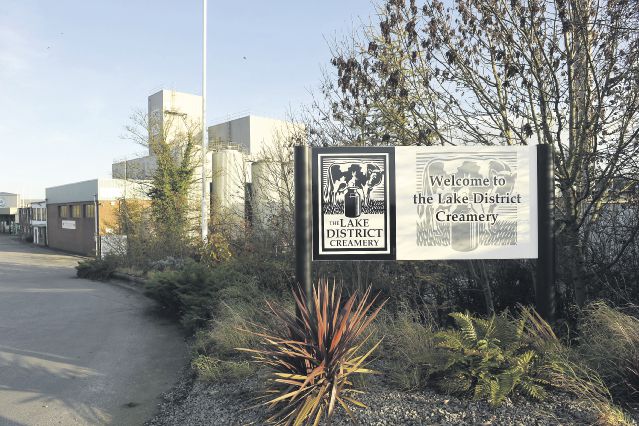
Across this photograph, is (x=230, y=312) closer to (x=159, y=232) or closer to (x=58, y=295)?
(x=58, y=295)

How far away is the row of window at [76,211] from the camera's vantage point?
119 feet

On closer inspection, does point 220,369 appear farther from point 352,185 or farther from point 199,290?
point 199,290

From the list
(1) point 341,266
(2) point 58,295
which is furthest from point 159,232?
(1) point 341,266

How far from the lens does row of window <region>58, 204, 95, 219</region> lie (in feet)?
119

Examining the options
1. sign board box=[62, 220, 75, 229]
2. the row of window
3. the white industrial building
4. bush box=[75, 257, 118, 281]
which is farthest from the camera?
sign board box=[62, 220, 75, 229]

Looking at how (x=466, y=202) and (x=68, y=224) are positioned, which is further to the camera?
(x=68, y=224)

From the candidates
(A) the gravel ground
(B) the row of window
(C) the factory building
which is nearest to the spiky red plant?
(A) the gravel ground

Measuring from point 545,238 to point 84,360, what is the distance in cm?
644

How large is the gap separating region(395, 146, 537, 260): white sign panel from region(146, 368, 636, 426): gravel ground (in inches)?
66.6

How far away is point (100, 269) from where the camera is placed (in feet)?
62.8

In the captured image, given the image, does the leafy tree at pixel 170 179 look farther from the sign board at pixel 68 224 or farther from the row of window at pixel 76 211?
the sign board at pixel 68 224

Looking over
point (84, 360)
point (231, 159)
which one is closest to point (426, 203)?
point (84, 360)

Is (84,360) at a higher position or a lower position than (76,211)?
lower

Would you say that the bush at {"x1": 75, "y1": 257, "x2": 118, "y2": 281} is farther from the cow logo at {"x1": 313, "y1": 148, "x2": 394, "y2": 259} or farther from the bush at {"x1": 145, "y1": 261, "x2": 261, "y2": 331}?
the cow logo at {"x1": 313, "y1": 148, "x2": 394, "y2": 259}
